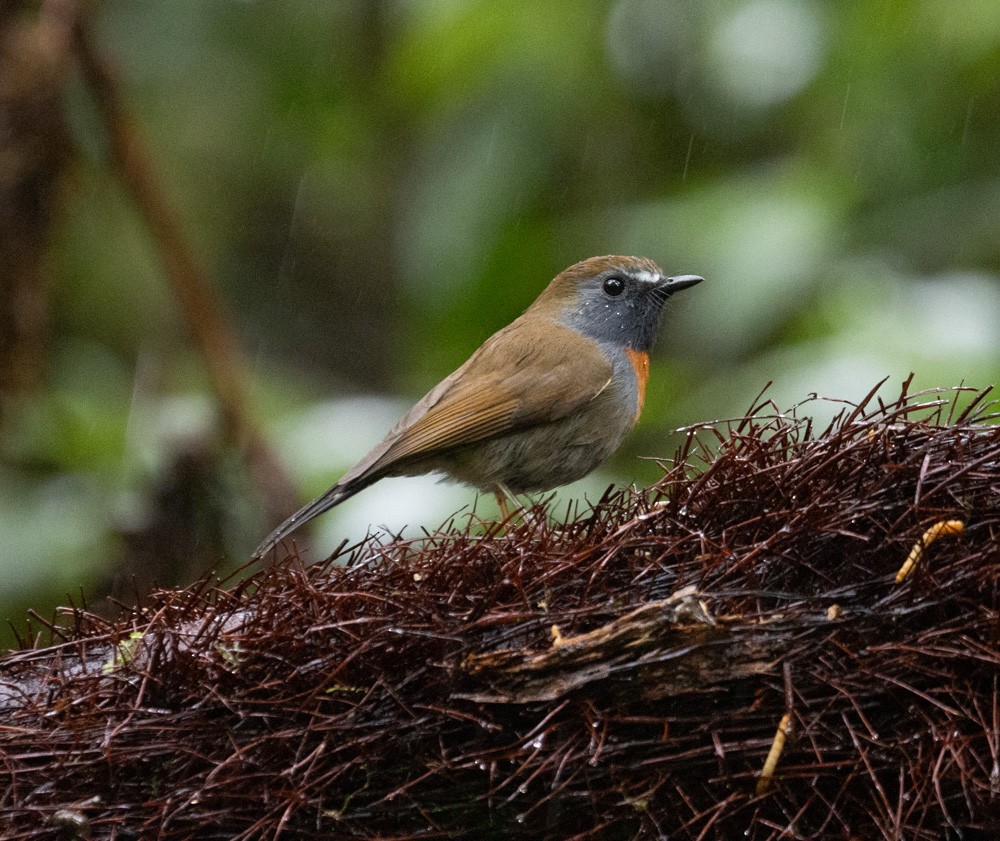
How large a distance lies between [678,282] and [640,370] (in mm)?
361

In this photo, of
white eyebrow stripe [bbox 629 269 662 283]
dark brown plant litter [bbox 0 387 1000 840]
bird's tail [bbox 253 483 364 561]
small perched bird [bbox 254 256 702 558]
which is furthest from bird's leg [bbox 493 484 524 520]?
dark brown plant litter [bbox 0 387 1000 840]

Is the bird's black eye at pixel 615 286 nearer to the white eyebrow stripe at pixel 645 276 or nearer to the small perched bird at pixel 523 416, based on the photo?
the white eyebrow stripe at pixel 645 276

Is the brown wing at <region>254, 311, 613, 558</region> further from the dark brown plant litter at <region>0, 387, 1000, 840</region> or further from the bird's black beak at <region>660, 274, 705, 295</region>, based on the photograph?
the dark brown plant litter at <region>0, 387, 1000, 840</region>

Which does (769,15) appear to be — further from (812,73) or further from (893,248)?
(893,248)

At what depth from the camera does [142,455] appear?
17.6 feet

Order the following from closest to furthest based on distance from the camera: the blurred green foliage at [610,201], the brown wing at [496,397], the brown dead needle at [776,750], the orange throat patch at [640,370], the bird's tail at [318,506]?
the brown dead needle at [776,750], the bird's tail at [318,506], the brown wing at [496,397], the blurred green foliage at [610,201], the orange throat patch at [640,370]

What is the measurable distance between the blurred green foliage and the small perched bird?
21 centimetres

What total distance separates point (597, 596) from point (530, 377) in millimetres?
2177

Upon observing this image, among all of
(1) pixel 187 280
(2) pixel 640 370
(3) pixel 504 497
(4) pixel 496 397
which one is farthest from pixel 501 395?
(1) pixel 187 280

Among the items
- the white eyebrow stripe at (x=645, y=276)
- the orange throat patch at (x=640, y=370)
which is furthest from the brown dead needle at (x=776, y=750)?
the white eyebrow stripe at (x=645, y=276)

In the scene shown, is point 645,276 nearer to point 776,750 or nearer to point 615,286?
point 615,286

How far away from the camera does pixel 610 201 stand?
19.9ft

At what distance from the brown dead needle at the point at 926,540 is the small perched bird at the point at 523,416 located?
2233mm

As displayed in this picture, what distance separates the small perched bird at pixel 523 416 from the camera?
4453 millimetres
